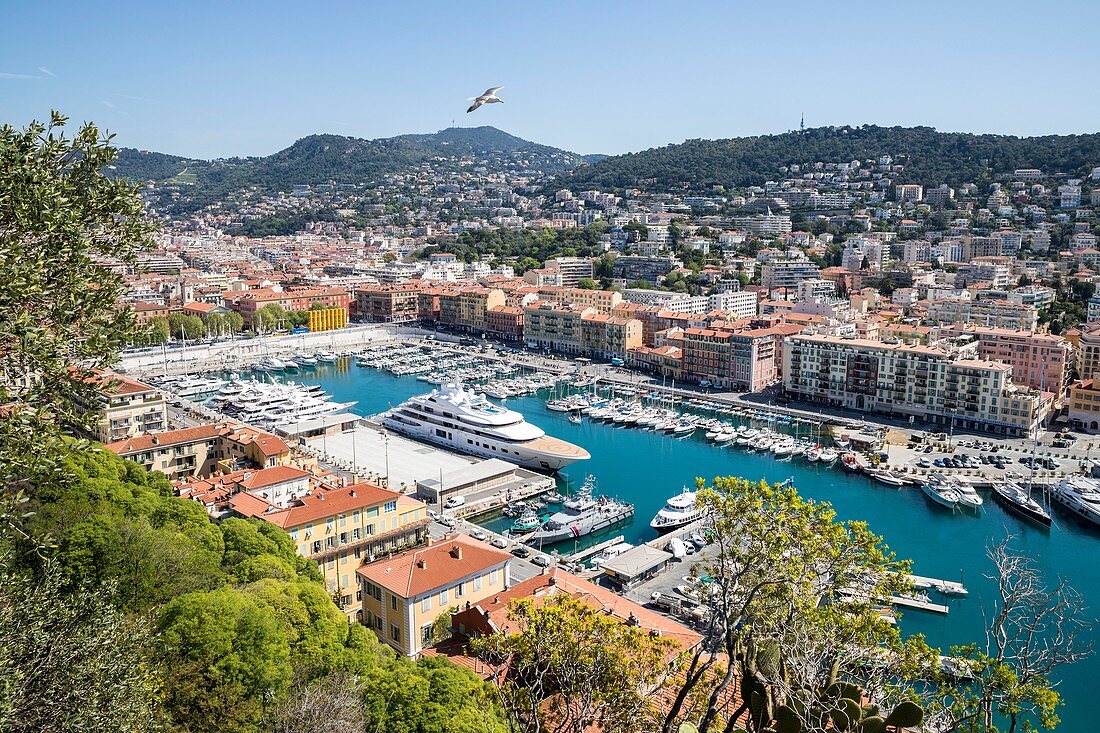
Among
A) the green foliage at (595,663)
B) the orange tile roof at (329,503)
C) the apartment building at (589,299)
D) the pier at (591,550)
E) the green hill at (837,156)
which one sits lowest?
the pier at (591,550)

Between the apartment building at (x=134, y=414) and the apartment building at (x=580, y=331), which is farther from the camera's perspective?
the apartment building at (x=580, y=331)

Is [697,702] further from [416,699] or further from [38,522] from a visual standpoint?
[38,522]

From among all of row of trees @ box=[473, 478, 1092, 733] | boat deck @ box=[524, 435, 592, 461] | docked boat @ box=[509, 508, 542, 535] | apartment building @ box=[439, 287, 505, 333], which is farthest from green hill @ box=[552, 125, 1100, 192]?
row of trees @ box=[473, 478, 1092, 733]

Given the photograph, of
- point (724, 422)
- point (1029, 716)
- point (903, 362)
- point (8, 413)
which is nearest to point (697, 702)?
point (8, 413)

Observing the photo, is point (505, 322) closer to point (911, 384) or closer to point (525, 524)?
point (911, 384)

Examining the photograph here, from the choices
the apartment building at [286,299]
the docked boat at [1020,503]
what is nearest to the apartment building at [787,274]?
the apartment building at [286,299]

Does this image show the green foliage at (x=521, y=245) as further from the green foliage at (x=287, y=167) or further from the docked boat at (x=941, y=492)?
the docked boat at (x=941, y=492)

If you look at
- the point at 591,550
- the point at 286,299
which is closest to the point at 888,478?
the point at 591,550
